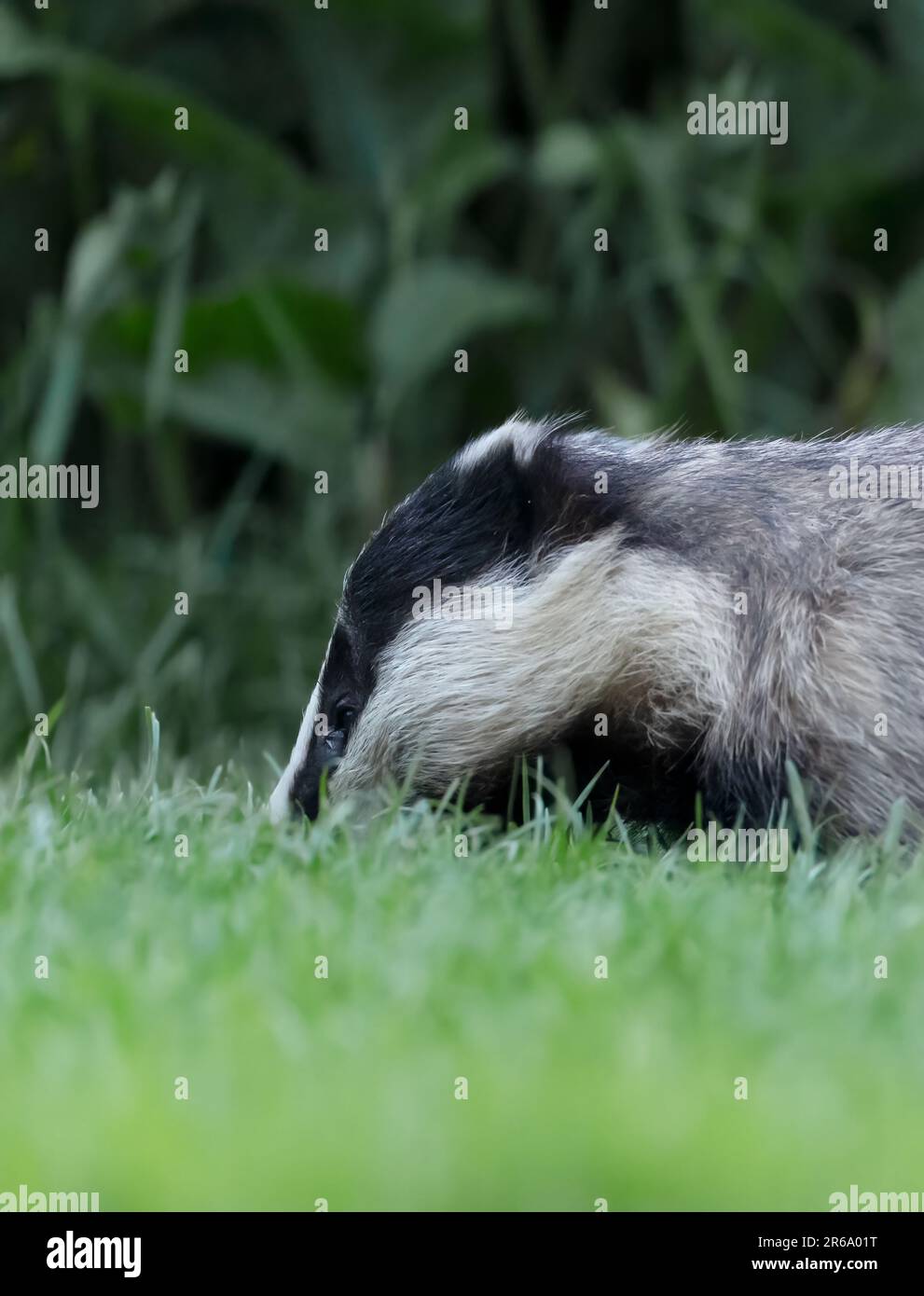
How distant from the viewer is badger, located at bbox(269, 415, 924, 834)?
10.3ft

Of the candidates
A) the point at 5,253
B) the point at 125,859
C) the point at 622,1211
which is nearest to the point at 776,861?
the point at 125,859

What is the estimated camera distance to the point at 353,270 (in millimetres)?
6969

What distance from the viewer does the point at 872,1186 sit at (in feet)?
6.05

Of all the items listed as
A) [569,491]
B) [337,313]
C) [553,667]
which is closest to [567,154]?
[337,313]

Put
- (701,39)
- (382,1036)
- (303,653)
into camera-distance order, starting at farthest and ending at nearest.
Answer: (701,39) < (303,653) < (382,1036)

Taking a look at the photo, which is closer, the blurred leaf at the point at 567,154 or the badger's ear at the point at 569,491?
the badger's ear at the point at 569,491

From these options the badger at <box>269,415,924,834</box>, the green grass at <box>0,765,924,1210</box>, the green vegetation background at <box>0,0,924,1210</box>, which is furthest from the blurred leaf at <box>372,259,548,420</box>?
the green grass at <box>0,765,924,1210</box>

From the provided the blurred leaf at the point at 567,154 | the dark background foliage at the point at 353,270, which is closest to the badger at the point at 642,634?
the dark background foliage at the point at 353,270

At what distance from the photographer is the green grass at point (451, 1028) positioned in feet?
5.86

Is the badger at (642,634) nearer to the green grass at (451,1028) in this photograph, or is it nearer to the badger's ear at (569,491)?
the badger's ear at (569,491)

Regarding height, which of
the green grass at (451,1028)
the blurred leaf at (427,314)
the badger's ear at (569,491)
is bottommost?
the green grass at (451,1028)

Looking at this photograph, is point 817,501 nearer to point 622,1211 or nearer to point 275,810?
point 275,810

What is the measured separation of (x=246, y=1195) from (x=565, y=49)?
6520mm

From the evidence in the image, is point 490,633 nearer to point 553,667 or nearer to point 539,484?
point 553,667
